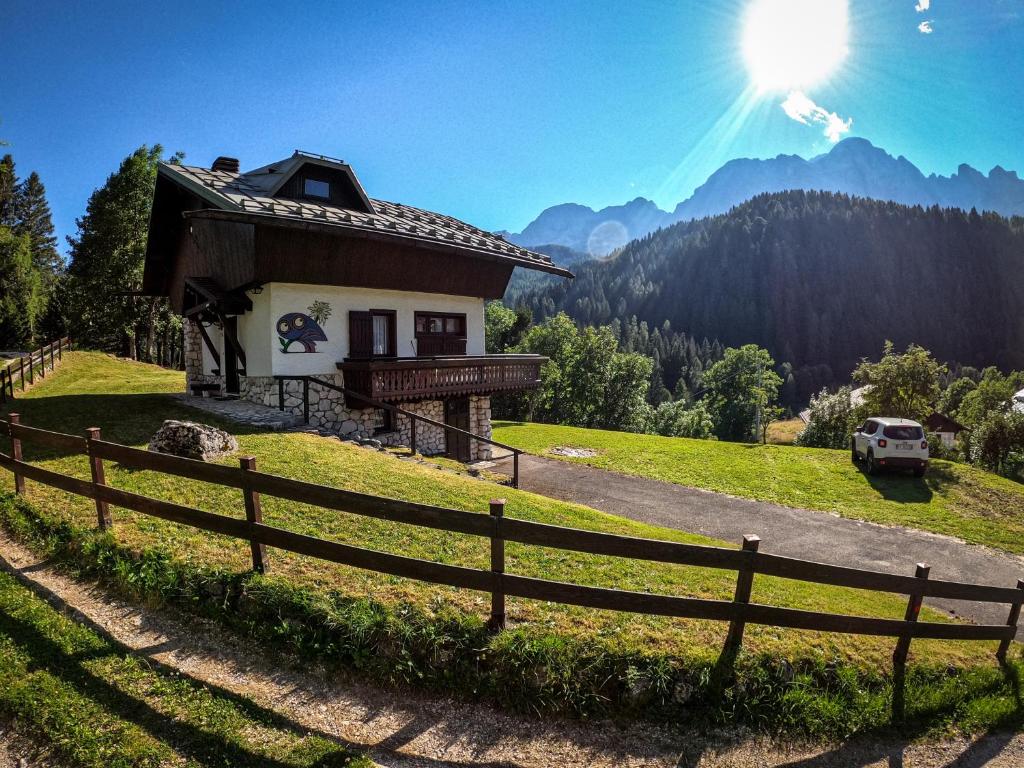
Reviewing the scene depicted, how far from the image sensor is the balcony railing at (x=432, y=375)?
1738cm

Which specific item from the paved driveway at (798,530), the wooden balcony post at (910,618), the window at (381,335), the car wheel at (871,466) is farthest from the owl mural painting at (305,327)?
the car wheel at (871,466)

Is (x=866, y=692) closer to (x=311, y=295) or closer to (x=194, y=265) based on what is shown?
(x=311, y=295)

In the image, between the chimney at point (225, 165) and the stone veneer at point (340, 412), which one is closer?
the stone veneer at point (340, 412)

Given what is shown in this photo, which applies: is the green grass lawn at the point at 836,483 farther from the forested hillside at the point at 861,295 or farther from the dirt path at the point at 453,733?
the forested hillside at the point at 861,295

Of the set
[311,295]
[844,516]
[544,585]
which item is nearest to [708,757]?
[544,585]

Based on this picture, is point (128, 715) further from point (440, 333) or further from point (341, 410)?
point (440, 333)

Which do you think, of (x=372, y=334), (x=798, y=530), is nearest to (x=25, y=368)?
(x=372, y=334)

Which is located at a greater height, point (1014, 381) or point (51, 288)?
point (51, 288)

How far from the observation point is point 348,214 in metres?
17.9

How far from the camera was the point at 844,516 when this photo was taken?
1669 cm

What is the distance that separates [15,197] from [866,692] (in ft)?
248

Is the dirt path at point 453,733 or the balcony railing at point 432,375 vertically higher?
the balcony railing at point 432,375

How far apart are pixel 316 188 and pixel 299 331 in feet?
17.6

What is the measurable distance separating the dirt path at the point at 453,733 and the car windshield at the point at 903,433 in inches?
702
